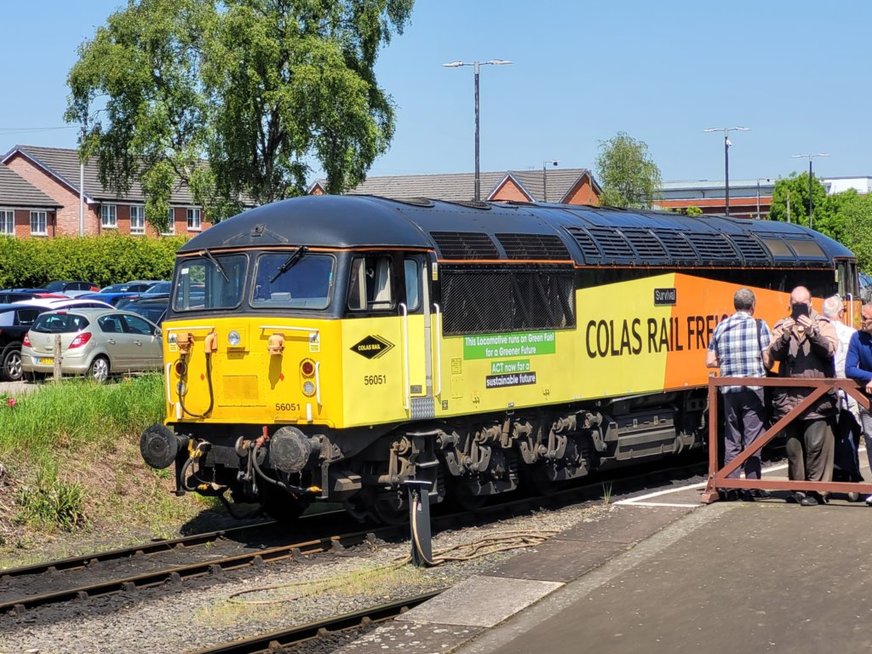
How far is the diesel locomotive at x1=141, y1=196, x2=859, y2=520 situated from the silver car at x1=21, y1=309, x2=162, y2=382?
12.6 metres

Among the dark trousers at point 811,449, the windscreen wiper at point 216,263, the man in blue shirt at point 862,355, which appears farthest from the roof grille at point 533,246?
the man in blue shirt at point 862,355

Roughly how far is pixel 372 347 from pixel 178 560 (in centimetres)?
263

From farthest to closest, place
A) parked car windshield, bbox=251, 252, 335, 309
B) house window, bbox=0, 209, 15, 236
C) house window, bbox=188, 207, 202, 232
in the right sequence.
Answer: house window, bbox=188, 207, 202, 232 → house window, bbox=0, 209, 15, 236 → parked car windshield, bbox=251, 252, 335, 309

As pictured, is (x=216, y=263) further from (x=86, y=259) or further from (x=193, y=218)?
(x=193, y=218)

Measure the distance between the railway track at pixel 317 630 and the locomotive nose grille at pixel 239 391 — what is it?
2.86m

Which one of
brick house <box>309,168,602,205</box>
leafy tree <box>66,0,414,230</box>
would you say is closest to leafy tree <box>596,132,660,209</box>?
brick house <box>309,168,602,205</box>

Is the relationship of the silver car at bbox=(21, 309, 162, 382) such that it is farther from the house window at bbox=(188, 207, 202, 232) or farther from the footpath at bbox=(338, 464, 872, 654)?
the house window at bbox=(188, 207, 202, 232)

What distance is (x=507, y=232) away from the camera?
1415 centimetres

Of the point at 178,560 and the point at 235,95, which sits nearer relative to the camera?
the point at 178,560

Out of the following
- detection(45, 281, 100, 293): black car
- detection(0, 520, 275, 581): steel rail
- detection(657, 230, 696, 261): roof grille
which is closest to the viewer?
detection(0, 520, 275, 581): steel rail

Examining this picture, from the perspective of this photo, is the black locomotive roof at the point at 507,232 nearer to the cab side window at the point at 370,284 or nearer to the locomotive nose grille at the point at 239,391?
the cab side window at the point at 370,284

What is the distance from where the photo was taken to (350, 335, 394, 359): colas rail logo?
1196 centimetres

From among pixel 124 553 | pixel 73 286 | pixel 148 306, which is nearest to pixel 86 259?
pixel 73 286

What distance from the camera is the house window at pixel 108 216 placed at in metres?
72.4
